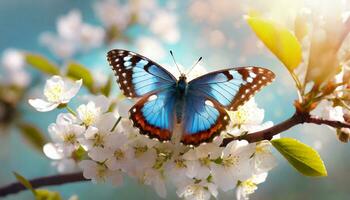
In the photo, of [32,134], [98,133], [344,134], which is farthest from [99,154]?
[32,134]

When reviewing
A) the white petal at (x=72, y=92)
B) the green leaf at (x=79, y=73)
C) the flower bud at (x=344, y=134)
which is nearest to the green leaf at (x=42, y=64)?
the green leaf at (x=79, y=73)

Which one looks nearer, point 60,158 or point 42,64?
point 60,158

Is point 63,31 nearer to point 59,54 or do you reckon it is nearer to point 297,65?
point 59,54

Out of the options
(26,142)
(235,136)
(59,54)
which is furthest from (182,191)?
(59,54)

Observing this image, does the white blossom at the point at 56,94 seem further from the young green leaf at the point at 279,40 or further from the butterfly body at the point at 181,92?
the young green leaf at the point at 279,40

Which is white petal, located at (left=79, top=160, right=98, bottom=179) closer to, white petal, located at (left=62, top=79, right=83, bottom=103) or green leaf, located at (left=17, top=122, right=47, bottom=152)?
white petal, located at (left=62, top=79, right=83, bottom=103)

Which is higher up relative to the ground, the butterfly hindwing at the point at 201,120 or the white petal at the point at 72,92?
the white petal at the point at 72,92

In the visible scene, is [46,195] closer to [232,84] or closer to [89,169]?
[89,169]
